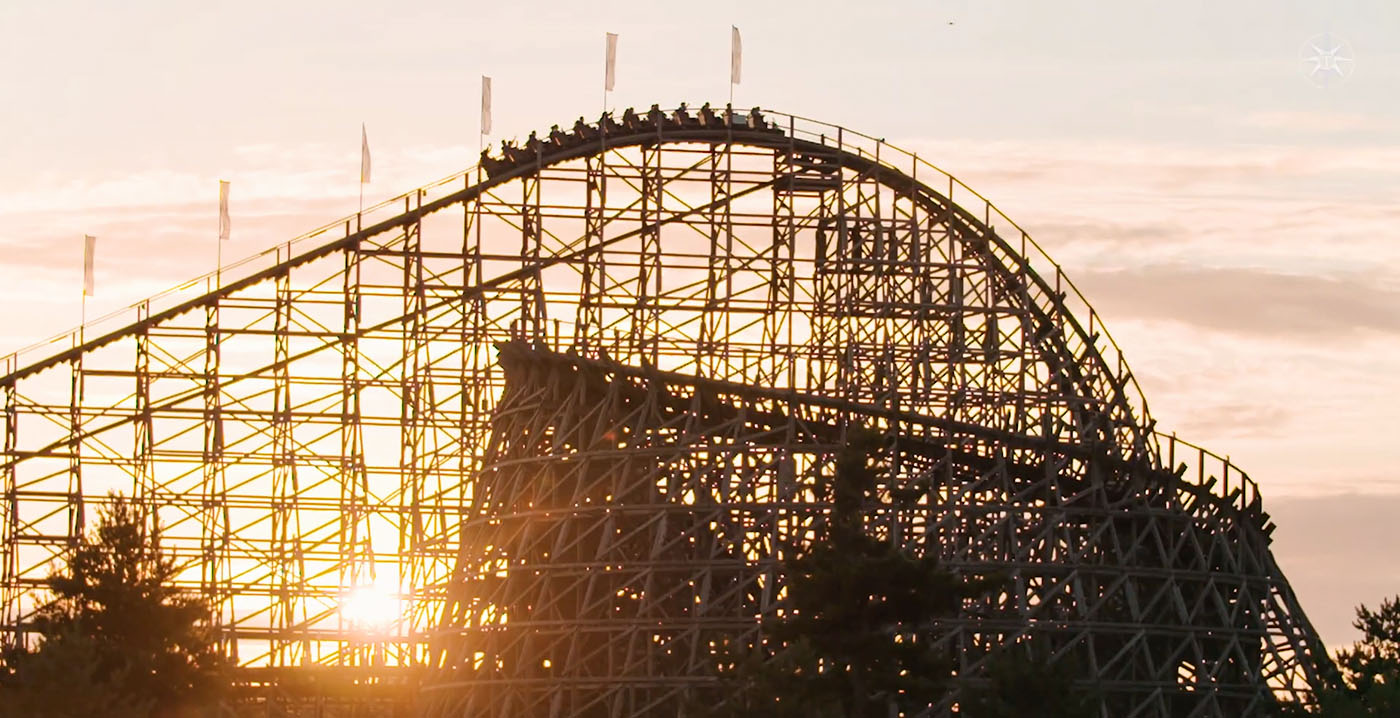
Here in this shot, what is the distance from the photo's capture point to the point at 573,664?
187ft

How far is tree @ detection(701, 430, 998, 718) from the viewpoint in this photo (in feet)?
153

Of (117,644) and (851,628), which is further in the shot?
(117,644)

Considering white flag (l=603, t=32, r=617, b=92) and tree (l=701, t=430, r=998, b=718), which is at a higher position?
white flag (l=603, t=32, r=617, b=92)

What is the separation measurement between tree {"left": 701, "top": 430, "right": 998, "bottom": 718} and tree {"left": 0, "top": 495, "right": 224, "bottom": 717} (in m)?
8.40

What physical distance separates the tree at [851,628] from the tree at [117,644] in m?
8.40

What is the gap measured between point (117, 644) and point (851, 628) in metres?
11.6

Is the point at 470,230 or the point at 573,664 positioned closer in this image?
the point at 573,664

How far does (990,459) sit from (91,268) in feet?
64.9

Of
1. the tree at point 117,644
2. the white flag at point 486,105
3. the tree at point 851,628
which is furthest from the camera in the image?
the white flag at point 486,105

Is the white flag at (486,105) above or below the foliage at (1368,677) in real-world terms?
above

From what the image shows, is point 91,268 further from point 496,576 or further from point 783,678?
point 783,678

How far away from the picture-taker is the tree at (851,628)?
4653 centimetres

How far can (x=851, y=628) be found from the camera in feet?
154

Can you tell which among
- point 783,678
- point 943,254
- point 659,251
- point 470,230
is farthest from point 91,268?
point 783,678
